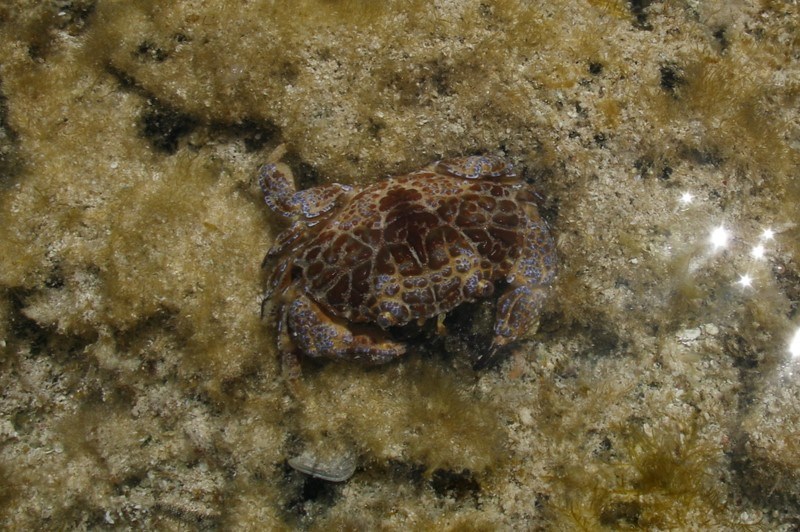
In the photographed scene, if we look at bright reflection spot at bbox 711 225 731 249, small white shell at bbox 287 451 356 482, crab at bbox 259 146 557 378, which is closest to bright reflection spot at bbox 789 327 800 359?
bright reflection spot at bbox 711 225 731 249

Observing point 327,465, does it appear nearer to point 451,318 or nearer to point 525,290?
point 451,318

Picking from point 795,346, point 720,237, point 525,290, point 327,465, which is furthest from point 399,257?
point 795,346

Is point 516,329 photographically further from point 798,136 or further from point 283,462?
point 798,136

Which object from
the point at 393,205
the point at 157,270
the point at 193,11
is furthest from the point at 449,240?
the point at 193,11

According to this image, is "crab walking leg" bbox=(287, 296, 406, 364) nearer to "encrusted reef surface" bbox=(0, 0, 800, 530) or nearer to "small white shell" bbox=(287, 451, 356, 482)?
Result: "encrusted reef surface" bbox=(0, 0, 800, 530)

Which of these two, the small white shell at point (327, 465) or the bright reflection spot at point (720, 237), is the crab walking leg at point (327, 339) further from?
the bright reflection spot at point (720, 237)

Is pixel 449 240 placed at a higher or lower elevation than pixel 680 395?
higher
